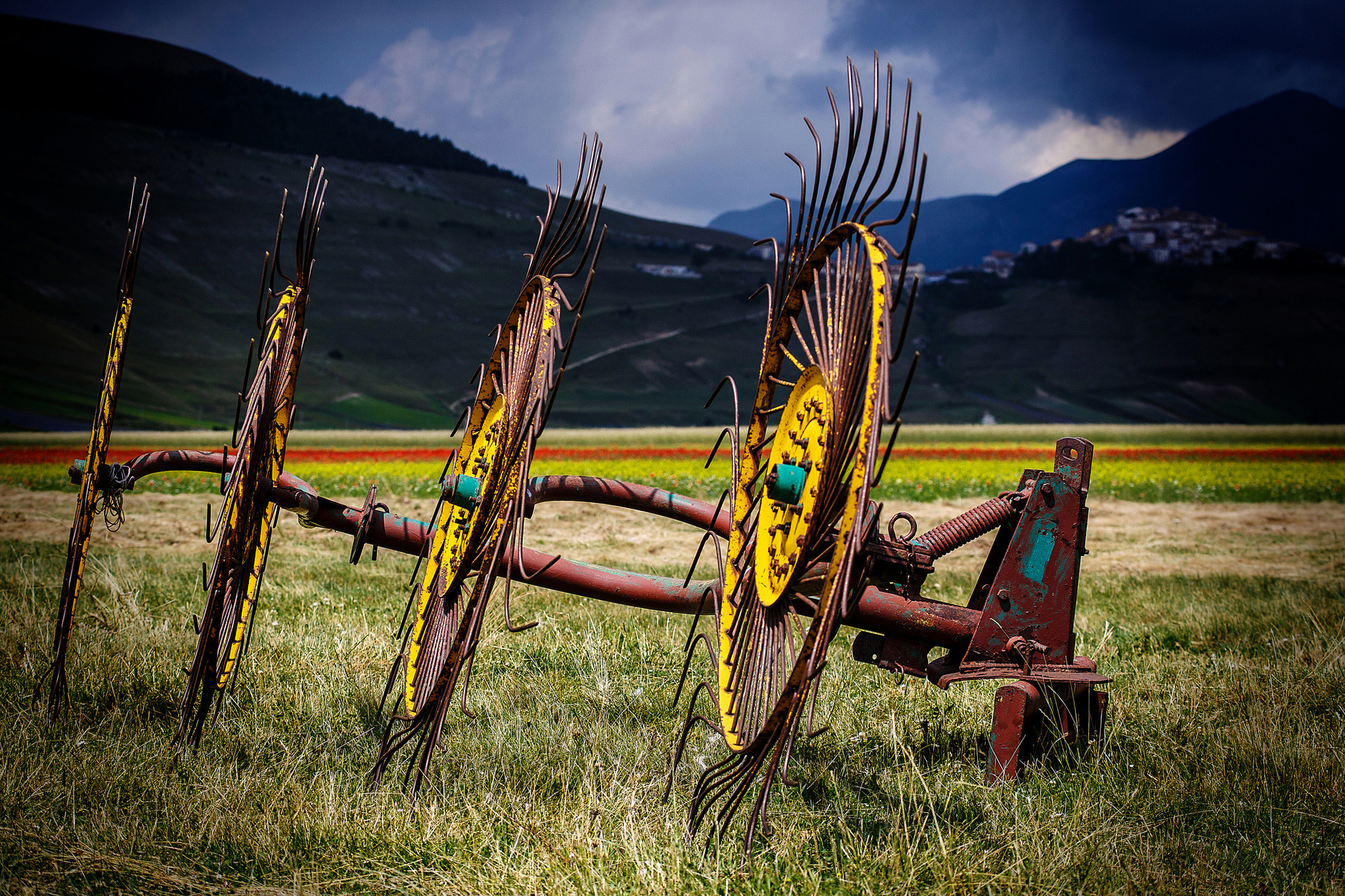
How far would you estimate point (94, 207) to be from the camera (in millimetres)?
98875

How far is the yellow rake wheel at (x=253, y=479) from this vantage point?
3.38 m

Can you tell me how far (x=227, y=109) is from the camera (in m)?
140

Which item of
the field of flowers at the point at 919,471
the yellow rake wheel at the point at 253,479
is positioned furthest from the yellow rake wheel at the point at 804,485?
the field of flowers at the point at 919,471

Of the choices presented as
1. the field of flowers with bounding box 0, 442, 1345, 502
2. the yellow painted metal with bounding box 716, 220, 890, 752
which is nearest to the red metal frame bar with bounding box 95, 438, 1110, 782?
the yellow painted metal with bounding box 716, 220, 890, 752

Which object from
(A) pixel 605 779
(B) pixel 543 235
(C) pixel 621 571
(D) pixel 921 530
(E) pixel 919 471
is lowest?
(A) pixel 605 779

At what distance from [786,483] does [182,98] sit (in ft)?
538

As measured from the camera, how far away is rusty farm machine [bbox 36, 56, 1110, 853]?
8.26 feet

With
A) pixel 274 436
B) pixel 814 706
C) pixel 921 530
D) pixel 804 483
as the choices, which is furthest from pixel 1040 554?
pixel 921 530

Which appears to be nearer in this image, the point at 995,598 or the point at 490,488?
the point at 490,488

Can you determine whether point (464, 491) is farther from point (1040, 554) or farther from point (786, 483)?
point (1040, 554)

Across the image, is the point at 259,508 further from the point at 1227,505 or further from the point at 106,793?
the point at 1227,505

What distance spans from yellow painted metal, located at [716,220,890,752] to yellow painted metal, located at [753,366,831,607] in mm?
64

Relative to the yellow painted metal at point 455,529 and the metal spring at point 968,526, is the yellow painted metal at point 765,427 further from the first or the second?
the yellow painted metal at point 455,529

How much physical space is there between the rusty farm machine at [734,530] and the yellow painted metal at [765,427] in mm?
12
